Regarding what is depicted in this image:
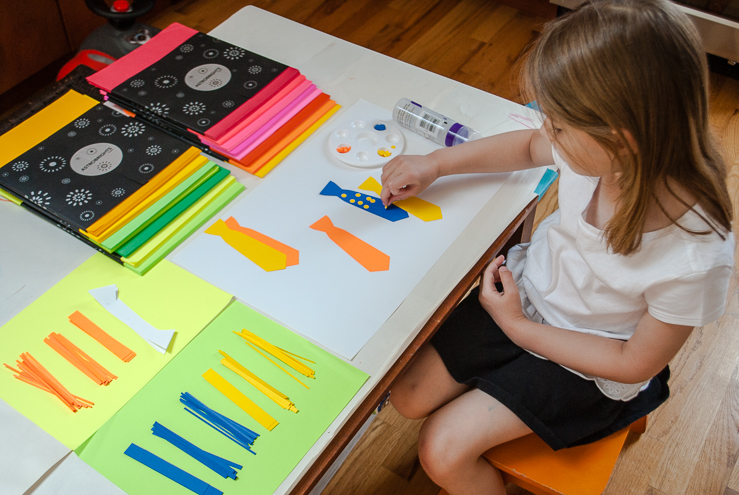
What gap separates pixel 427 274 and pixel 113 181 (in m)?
0.46

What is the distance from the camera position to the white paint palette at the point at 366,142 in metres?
0.93

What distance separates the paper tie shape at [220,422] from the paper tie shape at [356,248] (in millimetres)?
263

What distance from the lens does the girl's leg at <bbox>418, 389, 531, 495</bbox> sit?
86cm

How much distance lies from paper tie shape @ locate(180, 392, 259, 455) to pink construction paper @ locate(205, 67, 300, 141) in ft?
1.39

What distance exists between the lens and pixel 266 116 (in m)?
0.96

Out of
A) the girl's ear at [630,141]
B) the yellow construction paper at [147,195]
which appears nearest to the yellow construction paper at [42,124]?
the yellow construction paper at [147,195]

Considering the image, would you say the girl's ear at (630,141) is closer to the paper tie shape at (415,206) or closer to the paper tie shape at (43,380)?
the paper tie shape at (415,206)

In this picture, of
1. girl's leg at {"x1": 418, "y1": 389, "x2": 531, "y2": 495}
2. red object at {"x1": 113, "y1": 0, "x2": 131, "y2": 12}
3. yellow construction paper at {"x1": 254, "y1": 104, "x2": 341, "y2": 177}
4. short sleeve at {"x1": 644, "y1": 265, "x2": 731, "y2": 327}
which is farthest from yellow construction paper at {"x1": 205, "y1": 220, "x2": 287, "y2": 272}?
red object at {"x1": 113, "y1": 0, "x2": 131, "y2": 12}

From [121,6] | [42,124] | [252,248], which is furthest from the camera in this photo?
[121,6]

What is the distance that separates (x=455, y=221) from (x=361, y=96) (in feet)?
1.07

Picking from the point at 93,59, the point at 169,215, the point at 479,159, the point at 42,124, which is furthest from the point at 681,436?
the point at 93,59

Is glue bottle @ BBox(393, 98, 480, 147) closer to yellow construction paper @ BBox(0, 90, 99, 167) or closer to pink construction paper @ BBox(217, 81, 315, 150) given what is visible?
pink construction paper @ BBox(217, 81, 315, 150)

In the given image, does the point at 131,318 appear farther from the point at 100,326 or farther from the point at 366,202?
the point at 366,202

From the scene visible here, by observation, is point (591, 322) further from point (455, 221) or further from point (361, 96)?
point (361, 96)
